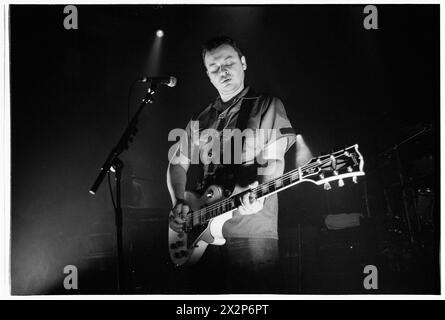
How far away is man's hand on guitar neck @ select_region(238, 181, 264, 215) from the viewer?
3081mm

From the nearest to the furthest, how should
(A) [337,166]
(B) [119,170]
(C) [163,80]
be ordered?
(A) [337,166] → (B) [119,170] → (C) [163,80]

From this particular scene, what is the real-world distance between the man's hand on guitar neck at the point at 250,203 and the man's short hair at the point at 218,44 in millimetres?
965

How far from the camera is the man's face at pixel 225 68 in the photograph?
333 centimetres

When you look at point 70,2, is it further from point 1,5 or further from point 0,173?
point 0,173

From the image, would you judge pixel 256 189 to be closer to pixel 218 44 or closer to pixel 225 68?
pixel 225 68

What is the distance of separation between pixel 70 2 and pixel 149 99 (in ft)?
2.92

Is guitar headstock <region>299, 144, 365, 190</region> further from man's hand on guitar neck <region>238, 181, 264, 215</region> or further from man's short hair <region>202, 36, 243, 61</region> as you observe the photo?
man's short hair <region>202, 36, 243, 61</region>

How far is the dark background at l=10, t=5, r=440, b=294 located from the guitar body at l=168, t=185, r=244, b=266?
0.37 feet

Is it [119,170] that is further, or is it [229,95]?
[229,95]

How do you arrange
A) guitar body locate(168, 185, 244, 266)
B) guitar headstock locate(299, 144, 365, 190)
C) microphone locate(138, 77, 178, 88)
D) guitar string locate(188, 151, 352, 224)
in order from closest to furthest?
guitar headstock locate(299, 144, 365, 190) → guitar string locate(188, 151, 352, 224) → guitar body locate(168, 185, 244, 266) → microphone locate(138, 77, 178, 88)

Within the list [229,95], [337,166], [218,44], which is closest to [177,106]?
[229,95]

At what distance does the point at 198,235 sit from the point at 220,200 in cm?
29

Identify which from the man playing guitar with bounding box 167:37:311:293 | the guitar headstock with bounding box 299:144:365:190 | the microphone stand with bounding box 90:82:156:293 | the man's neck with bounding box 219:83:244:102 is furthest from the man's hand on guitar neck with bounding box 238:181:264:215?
the microphone stand with bounding box 90:82:156:293

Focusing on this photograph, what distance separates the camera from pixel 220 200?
10.2 feet
